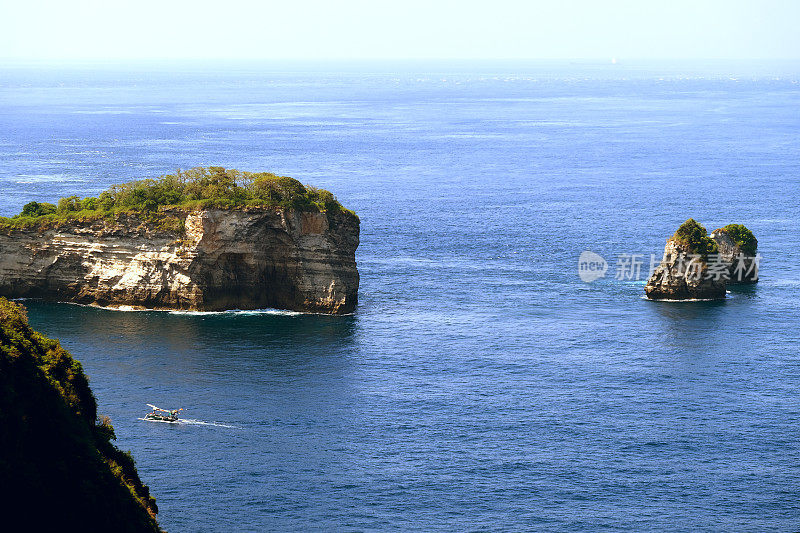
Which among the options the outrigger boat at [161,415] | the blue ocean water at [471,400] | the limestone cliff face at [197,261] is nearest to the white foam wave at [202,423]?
the blue ocean water at [471,400]

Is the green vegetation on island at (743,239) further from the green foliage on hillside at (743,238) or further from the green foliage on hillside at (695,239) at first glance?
the green foliage on hillside at (695,239)

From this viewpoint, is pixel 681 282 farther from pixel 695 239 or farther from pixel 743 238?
pixel 743 238

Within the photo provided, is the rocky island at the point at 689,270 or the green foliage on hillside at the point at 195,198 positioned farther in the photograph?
the rocky island at the point at 689,270

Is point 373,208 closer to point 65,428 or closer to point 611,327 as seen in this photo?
point 611,327

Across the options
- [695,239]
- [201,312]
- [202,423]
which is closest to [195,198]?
[201,312]

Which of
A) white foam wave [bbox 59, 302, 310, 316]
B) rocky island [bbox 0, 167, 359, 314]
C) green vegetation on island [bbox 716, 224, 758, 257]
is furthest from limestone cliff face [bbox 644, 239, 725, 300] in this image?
white foam wave [bbox 59, 302, 310, 316]

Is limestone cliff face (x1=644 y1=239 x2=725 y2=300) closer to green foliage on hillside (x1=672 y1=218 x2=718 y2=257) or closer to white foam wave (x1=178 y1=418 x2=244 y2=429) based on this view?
green foliage on hillside (x1=672 y1=218 x2=718 y2=257)

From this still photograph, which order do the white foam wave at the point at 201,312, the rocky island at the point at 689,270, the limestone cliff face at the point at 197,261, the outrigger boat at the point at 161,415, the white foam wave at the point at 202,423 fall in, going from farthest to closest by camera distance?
the rocky island at the point at 689,270 < the white foam wave at the point at 201,312 < the limestone cliff face at the point at 197,261 < the outrigger boat at the point at 161,415 < the white foam wave at the point at 202,423
